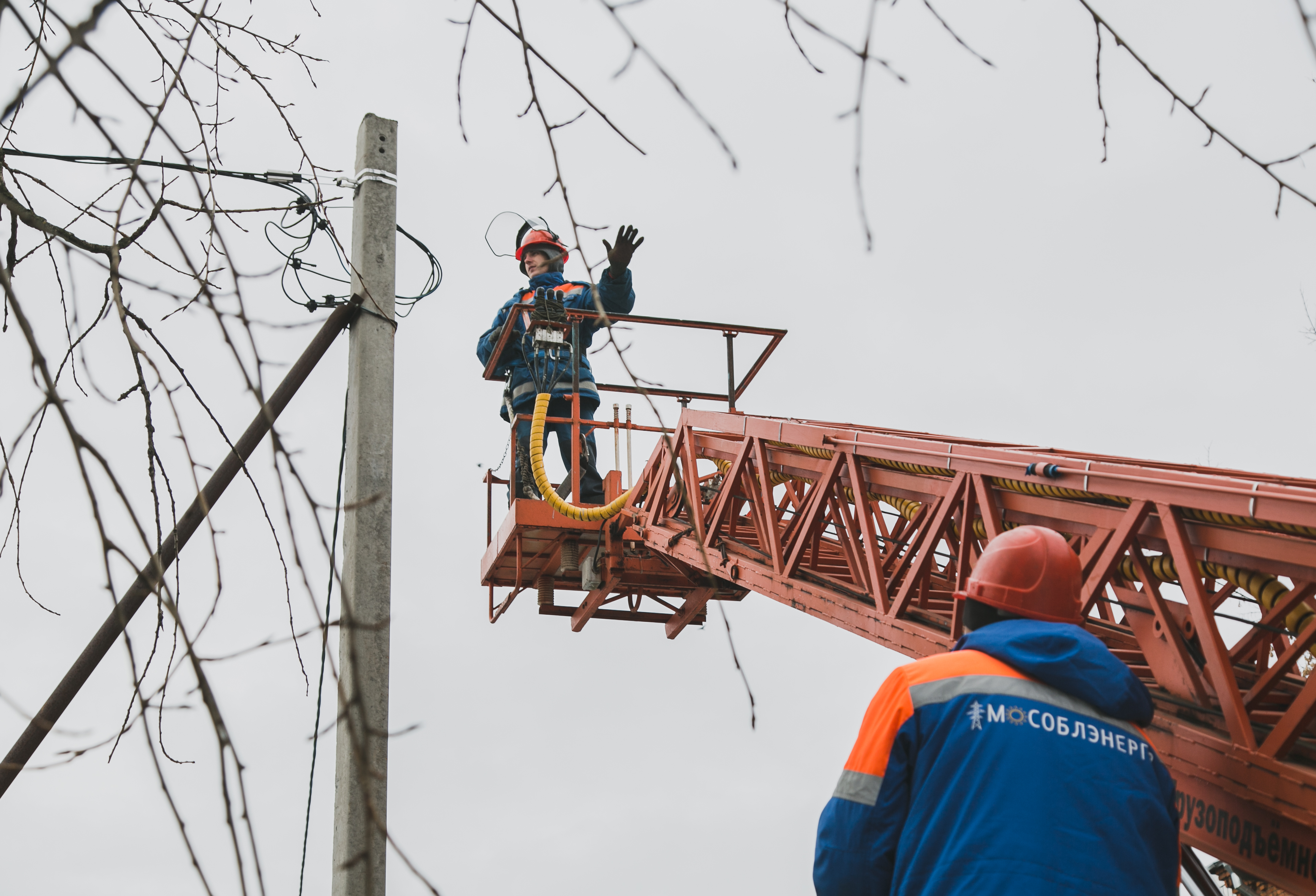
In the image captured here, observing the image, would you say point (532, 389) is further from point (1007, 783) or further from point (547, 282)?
point (1007, 783)

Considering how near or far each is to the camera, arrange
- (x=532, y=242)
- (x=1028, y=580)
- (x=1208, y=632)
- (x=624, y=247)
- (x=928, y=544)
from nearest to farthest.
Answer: (x=1028, y=580), (x=1208, y=632), (x=928, y=544), (x=624, y=247), (x=532, y=242)

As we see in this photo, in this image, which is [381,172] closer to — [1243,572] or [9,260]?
[9,260]

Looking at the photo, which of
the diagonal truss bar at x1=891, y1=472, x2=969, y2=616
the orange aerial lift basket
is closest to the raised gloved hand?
the orange aerial lift basket

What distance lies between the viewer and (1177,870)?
2889 millimetres

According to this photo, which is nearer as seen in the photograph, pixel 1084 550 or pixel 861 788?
pixel 861 788

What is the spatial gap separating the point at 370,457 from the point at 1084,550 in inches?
110

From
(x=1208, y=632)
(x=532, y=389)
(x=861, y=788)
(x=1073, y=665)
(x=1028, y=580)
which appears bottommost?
(x=861, y=788)

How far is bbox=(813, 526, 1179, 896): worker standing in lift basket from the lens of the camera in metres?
2.66

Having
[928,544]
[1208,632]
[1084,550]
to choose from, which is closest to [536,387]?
[928,544]

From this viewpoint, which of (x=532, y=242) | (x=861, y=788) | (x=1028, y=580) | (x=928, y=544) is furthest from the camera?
(x=532, y=242)

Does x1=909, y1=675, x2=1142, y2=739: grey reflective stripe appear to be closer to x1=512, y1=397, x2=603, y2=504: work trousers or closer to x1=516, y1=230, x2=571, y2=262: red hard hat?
x1=512, y1=397, x2=603, y2=504: work trousers

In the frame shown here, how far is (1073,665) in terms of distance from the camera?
285 centimetres

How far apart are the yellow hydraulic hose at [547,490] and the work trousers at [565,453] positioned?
242 mm

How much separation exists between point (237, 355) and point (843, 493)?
5.35m
